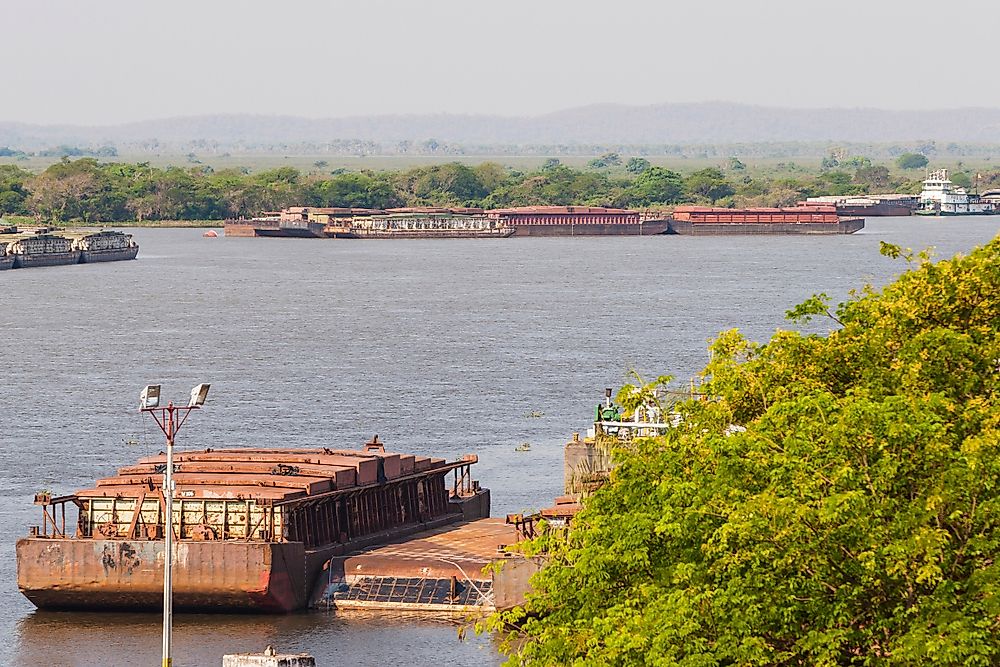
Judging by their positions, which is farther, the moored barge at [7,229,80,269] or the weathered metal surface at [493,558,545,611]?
the moored barge at [7,229,80,269]

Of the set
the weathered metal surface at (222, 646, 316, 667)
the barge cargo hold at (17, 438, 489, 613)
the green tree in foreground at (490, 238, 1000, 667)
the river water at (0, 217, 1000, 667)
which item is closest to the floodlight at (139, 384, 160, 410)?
the weathered metal surface at (222, 646, 316, 667)

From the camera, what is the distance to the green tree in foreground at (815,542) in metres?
23.1

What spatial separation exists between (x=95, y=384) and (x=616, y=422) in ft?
132

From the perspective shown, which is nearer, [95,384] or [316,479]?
[316,479]

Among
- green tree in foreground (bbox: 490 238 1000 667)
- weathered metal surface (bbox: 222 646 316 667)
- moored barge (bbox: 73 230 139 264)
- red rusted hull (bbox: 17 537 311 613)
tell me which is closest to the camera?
green tree in foreground (bbox: 490 238 1000 667)

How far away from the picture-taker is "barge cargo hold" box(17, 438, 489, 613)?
4231 cm

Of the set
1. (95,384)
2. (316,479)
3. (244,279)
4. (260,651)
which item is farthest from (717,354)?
(244,279)

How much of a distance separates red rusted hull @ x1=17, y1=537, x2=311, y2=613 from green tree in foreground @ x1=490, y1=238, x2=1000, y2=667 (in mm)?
15810

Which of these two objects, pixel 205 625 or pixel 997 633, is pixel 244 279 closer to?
pixel 205 625

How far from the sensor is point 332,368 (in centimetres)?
8962

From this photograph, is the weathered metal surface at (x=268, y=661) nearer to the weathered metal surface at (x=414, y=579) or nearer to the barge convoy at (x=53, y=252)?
the weathered metal surface at (x=414, y=579)

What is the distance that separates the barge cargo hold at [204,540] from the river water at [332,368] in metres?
0.58

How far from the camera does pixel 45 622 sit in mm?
42844

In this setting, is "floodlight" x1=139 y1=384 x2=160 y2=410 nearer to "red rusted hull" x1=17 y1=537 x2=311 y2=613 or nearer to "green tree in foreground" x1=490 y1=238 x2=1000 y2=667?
"green tree in foreground" x1=490 y1=238 x2=1000 y2=667
